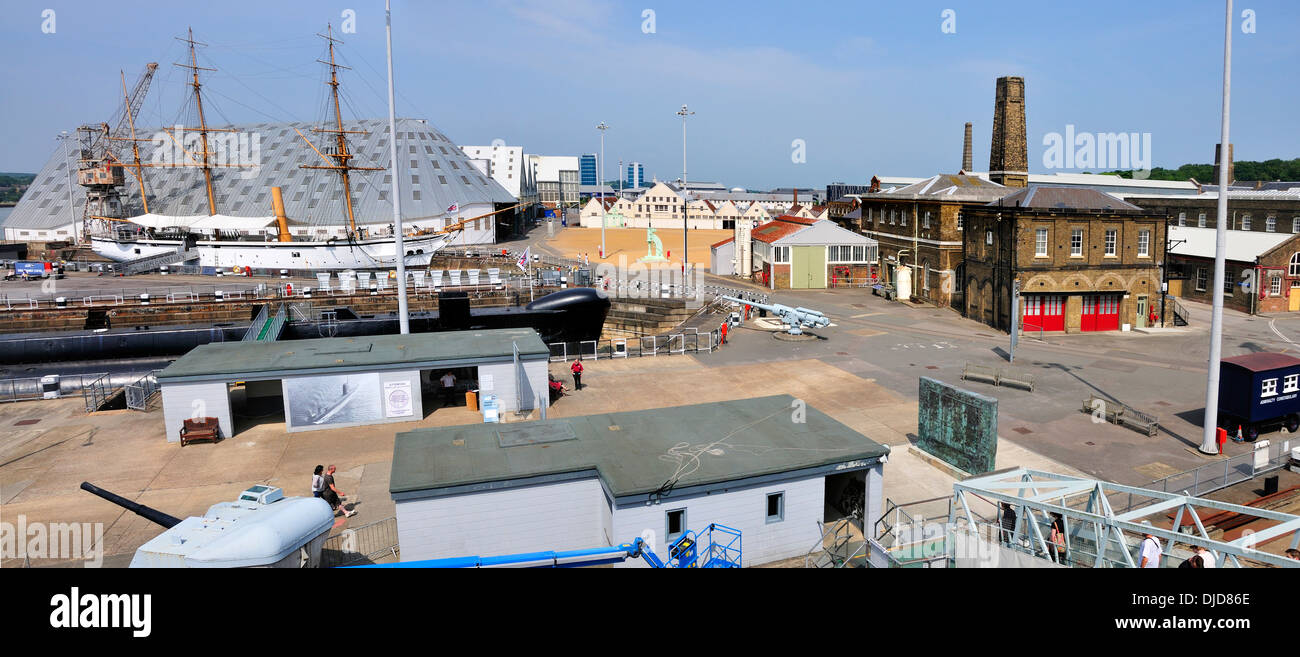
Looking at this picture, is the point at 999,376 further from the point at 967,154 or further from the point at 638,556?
the point at 967,154

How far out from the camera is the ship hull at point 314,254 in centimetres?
7119

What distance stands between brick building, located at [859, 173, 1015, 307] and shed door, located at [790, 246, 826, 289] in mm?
4945

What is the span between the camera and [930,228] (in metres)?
50.5

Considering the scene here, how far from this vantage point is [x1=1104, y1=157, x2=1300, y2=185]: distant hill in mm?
135250

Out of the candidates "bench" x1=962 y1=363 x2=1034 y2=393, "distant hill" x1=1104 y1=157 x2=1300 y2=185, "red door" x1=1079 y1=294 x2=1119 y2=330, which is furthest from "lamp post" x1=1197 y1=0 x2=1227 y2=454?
"distant hill" x1=1104 y1=157 x2=1300 y2=185

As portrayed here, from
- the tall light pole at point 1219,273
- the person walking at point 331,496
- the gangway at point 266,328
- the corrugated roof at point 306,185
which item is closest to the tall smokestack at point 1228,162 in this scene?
→ the tall light pole at point 1219,273

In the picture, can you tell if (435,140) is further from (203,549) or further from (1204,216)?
(203,549)

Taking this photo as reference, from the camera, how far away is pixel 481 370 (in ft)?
84.9

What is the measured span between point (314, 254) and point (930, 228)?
55356 millimetres

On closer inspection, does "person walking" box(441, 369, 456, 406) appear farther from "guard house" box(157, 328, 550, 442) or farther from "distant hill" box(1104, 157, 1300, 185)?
"distant hill" box(1104, 157, 1300, 185)

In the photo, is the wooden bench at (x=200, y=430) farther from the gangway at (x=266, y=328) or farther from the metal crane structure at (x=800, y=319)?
the metal crane structure at (x=800, y=319)

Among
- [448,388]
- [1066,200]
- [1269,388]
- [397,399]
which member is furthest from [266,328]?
[1066,200]
